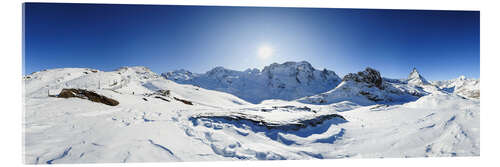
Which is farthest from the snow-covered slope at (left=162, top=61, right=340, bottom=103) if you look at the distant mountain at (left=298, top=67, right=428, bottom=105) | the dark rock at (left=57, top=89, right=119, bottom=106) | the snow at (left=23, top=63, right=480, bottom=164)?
the snow at (left=23, top=63, right=480, bottom=164)

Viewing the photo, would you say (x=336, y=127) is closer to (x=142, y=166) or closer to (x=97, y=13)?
(x=142, y=166)

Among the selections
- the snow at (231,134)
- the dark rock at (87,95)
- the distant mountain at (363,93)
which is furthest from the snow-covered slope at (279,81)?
the snow at (231,134)

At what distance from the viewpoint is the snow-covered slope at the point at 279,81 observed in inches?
2685

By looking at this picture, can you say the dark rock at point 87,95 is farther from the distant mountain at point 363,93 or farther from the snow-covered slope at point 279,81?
the snow-covered slope at point 279,81

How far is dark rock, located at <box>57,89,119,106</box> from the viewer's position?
652 cm

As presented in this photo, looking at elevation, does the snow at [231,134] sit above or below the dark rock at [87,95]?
below

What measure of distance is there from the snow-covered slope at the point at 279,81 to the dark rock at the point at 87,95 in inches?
2257

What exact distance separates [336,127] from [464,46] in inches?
222

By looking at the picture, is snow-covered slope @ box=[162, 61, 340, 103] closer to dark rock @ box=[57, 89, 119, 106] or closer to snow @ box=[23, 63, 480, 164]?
dark rock @ box=[57, 89, 119, 106]

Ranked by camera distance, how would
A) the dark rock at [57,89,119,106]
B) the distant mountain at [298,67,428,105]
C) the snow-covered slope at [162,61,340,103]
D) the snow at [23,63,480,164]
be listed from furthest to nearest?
the snow-covered slope at [162,61,340,103], the distant mountain at [298,67,428,105], the dark rock at [57,89,119,106], the snow at [23,63,480,164]

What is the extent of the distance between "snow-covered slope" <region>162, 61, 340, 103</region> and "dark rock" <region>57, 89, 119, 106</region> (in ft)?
188

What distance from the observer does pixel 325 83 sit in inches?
2936
